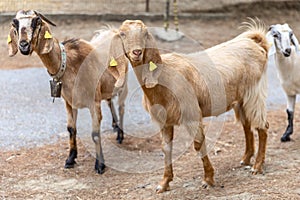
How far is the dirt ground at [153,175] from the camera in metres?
5.14

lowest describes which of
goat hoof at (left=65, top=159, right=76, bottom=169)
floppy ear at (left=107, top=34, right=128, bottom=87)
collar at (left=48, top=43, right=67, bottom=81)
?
goat hoof at (left=65, top=159, right=76, bottom=169)

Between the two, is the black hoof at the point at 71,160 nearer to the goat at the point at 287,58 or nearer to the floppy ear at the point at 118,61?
the floppy ear at the point at 118,61

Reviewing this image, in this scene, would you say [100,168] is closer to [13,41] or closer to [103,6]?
[13,41]

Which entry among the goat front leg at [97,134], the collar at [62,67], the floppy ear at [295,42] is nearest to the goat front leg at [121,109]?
the goat front leg at [97,134]

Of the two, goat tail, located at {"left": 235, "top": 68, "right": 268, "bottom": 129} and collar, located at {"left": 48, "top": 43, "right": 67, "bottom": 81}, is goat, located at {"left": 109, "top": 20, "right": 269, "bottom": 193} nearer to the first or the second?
goat tail, located at {"left": 235, "top": 68, "right": 268, "bottom": 129}

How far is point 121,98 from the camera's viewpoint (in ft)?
23.2

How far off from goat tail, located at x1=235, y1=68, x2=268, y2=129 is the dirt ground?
531mm

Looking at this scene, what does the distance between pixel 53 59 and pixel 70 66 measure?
25 centimetres

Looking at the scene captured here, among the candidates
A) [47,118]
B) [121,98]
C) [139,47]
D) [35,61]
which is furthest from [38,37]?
[35,61]

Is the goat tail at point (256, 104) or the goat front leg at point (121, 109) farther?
the goat front leg at point (121, 109)

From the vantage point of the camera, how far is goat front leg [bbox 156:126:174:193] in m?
5.16

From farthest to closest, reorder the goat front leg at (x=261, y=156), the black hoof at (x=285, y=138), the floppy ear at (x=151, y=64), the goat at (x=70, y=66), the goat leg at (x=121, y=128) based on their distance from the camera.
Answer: the goat leg at (x=121, y=128)
the black hoof at (x=285, y=138)
the goat front leg at (x=261, y=156)
the goat at (x=70, y=66)
the floppy ear at (x=151, y=64)

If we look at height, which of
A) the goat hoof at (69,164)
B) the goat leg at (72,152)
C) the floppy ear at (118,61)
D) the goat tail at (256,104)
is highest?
the floppy ear at (118,61)

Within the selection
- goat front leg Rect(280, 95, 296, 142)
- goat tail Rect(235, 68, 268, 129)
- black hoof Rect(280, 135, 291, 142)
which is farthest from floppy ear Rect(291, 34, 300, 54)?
goat tail Rect(235, 68, 268, 129)
